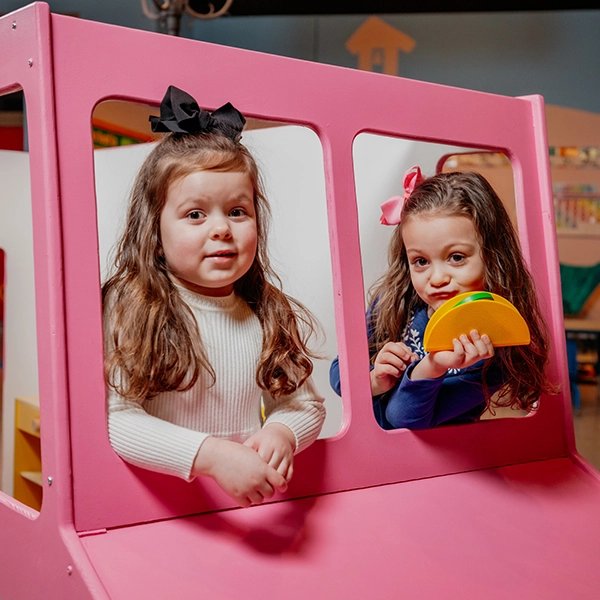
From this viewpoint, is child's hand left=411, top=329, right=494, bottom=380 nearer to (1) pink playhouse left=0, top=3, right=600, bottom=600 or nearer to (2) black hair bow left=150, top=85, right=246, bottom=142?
(1) pink playhouse left=0, top=3, right=600, bottom=600

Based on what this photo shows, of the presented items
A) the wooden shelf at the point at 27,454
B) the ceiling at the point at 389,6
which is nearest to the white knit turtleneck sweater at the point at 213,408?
the wooden shelf at the point at 27,454

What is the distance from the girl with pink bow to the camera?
0.91 meters

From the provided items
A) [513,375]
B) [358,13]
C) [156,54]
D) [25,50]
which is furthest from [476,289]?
[358,13]

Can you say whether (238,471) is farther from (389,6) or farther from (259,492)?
(389,6)

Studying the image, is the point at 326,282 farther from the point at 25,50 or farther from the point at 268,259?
the point at 25,50

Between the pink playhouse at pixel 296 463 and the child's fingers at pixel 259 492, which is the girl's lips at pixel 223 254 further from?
the child's fingers at pixel 259 492

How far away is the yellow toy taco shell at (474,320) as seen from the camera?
0.83 meters

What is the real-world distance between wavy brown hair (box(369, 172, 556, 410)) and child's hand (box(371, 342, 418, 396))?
0.02 m

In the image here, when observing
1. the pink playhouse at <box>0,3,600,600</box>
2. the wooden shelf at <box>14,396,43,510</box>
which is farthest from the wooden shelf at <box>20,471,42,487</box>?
the pink playhouse at <box>0,3,600,600</box>

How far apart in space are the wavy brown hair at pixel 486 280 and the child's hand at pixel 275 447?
227 millimetres

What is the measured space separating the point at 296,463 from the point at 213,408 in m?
0.12

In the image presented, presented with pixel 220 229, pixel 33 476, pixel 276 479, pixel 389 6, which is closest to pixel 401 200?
pixel 220 229

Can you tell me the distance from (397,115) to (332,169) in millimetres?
139

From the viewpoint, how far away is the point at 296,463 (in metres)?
0.82
